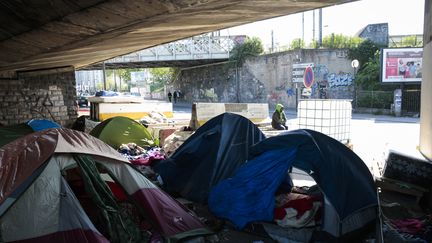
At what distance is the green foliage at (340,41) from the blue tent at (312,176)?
79.4ft

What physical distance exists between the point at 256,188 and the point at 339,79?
24136mm

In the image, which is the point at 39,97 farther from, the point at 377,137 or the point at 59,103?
the point at 377,137

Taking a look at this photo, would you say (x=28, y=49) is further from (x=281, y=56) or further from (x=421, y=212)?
(x=281, y=56)

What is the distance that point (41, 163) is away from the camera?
430 cm

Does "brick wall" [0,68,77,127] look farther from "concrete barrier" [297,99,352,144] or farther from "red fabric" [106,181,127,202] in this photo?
"concrete barrier" [297,99,352,144]

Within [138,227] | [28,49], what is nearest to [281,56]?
[28,49]

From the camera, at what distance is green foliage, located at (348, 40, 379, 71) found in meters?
27.1

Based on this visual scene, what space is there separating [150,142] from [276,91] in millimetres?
20738

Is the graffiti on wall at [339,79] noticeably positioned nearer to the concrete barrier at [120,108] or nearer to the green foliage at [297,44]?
the green foliage at [297,44]

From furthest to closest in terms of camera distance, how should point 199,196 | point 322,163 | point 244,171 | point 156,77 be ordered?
point 156,77 → point 199,196 → point 244,171 → point 322,163

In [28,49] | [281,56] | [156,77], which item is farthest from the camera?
[156,77]

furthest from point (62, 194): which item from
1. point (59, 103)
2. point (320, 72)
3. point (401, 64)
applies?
point (320, 72)

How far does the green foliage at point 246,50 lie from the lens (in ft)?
110

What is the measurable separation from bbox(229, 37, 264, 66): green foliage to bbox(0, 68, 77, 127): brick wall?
766 inches
